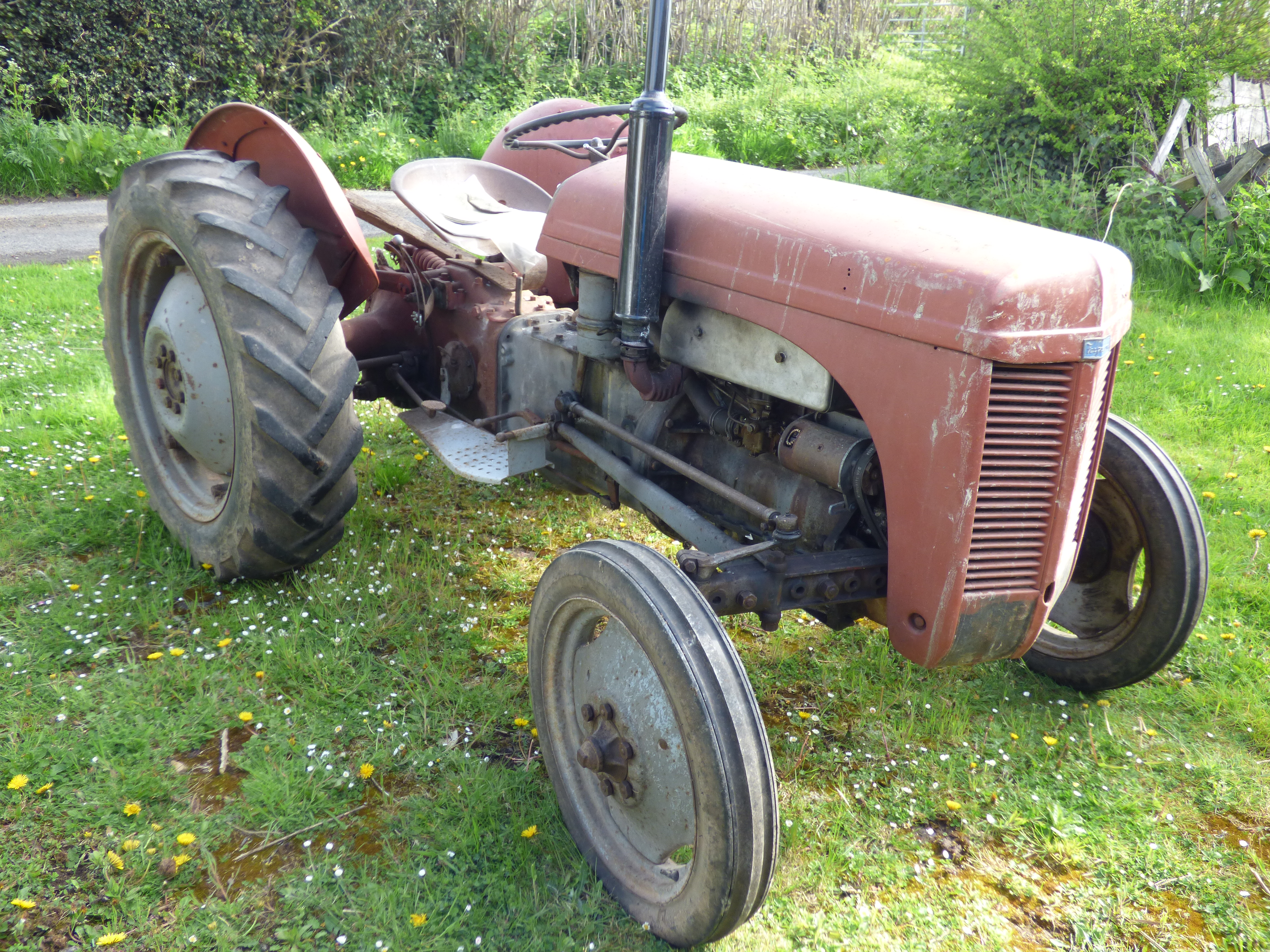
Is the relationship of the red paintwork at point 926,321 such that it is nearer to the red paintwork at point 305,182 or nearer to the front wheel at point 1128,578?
the front wheel at point 1128,578

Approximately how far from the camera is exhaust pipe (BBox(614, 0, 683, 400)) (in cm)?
212

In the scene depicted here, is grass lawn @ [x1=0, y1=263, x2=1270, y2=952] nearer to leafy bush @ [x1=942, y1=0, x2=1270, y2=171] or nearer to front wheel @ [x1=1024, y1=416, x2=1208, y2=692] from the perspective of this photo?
front wheel @ [x1=1024, y1=416, x2=1208, y2=692]

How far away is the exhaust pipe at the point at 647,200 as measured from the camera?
2117 mm

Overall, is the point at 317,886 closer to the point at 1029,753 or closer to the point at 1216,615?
the point at 1029,753

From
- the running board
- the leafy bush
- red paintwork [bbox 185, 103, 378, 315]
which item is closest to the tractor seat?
red paintwork [bbox 185, 103, 378, 315]

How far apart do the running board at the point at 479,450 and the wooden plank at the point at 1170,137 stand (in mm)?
5621

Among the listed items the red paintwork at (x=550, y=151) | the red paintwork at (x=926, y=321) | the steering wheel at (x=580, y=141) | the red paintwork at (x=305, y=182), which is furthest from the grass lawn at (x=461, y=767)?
the red paintwork at (x=550, y=151)

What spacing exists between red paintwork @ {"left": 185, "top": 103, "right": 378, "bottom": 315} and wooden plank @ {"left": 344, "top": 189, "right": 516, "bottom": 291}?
0.89 feet

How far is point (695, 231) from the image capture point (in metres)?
2.26

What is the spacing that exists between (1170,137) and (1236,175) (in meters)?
0.51

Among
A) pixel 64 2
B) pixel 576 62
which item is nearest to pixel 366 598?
pixel 64 2

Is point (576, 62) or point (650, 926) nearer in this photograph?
point (650, 926)

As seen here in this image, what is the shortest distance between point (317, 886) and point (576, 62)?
11910 mm

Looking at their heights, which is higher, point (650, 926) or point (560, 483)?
point (560, 483)
